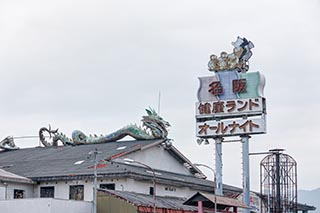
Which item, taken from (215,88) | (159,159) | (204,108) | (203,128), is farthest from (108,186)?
(215,88)

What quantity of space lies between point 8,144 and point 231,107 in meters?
22.0

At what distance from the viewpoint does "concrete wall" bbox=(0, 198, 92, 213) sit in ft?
134

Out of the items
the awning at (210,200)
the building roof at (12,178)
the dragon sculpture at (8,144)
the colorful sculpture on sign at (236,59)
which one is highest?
the colorful sculpture on sign at (236,59)

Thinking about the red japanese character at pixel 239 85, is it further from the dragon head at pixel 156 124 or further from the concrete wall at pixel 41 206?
the concrete wall at pixel 41 206

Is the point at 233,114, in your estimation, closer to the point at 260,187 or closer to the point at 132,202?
the point at 260,187

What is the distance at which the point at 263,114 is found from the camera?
2189 inches

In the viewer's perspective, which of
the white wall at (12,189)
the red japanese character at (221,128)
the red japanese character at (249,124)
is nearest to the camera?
the white wall at (12,189)

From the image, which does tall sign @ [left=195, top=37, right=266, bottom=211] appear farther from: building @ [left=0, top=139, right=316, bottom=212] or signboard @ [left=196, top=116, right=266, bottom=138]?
building @ [left=0, top=139, right=316, bottom=212]

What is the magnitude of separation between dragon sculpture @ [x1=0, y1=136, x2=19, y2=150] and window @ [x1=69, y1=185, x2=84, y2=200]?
56.1 feet

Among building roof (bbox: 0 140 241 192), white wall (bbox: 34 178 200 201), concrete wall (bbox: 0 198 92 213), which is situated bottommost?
concrete wall (bbox: 0 198 92 213)

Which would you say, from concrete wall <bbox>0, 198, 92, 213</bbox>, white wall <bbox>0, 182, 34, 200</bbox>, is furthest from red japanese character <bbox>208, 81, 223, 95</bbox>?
concrete wall <bbox>0, 198, 92, 213</bbox>

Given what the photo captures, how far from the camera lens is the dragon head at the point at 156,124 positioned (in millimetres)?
57688

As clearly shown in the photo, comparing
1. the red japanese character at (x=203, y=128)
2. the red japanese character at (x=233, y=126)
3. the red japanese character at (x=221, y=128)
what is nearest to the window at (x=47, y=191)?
the red japanese character at (x=203, y=128)

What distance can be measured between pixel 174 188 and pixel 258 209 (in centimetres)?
723
